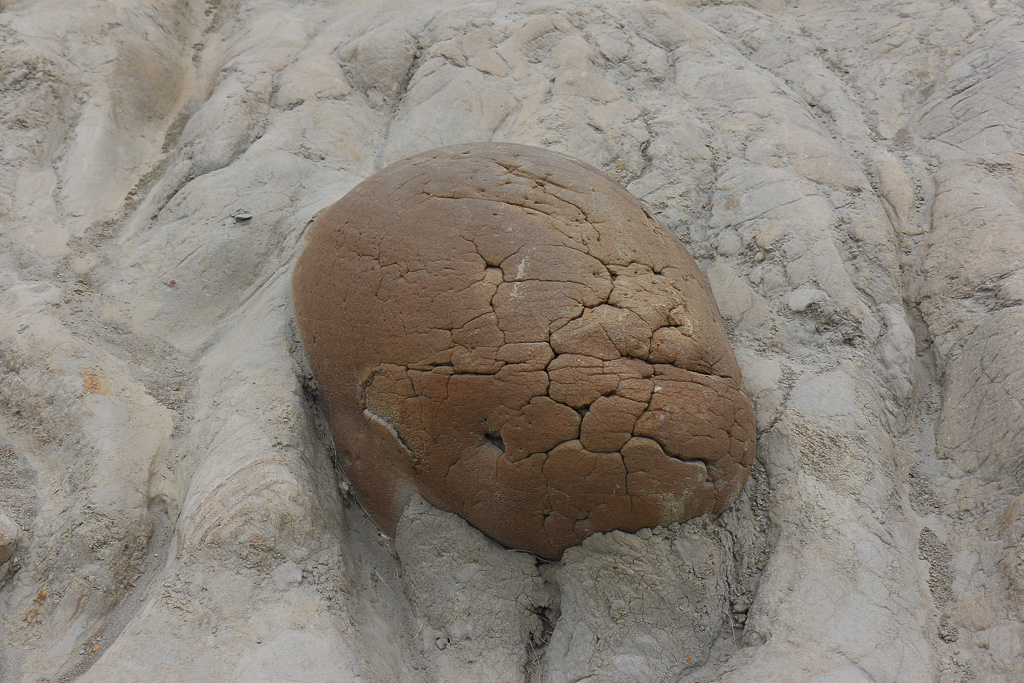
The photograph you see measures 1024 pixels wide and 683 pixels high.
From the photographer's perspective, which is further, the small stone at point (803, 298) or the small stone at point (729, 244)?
the small stone at point (729, 244)

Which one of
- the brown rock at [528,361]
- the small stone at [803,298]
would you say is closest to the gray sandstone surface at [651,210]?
the small stone at [803,298]

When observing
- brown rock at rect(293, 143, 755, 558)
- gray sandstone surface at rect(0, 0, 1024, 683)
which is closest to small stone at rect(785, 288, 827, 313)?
gray sandstone surface at rect(0, 0, 1024, 683)

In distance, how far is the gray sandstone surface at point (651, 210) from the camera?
2.82 meters

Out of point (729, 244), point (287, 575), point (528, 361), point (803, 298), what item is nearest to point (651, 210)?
point (729, 244)

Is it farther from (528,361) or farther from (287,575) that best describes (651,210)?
(287,575)

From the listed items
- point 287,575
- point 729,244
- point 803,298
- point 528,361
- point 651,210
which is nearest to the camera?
point 528,361

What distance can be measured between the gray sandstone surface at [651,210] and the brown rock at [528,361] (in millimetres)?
256

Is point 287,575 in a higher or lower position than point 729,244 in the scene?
lower

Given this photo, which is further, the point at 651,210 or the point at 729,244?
the point at 651,210

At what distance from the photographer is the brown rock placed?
270 cm

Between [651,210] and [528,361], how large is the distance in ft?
6.17

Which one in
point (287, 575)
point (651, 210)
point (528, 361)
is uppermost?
point (528, 361)

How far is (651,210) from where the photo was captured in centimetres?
419

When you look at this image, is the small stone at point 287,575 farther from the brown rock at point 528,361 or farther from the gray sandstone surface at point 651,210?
the brown rock at point 528,361
